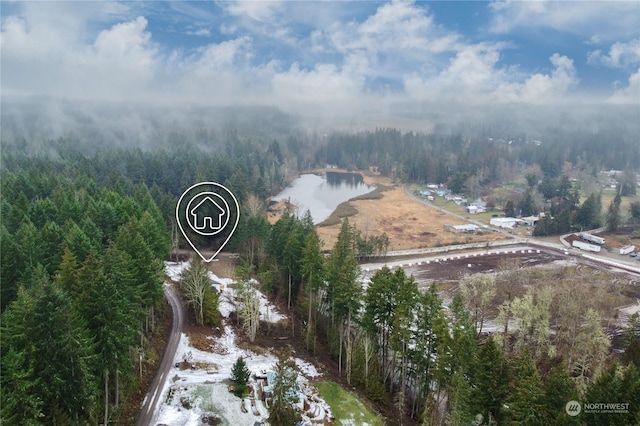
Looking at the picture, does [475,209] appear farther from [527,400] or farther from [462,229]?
[527,400]

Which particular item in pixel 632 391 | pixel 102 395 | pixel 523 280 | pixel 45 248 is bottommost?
pixel 523 280

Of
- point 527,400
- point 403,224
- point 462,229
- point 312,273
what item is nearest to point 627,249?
point 462,229

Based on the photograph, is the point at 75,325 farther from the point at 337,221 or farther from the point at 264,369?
the point at 337,221

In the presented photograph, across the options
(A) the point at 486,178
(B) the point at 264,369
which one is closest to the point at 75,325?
(B) the point at 264,369

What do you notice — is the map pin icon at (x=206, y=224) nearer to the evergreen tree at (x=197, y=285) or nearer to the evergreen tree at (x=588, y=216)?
the evergreen tree at (x=197, y=285)

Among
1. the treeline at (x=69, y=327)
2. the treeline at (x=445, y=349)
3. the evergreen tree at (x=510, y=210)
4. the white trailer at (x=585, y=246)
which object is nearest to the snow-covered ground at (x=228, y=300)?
the treeline at (x=445, y=349)
